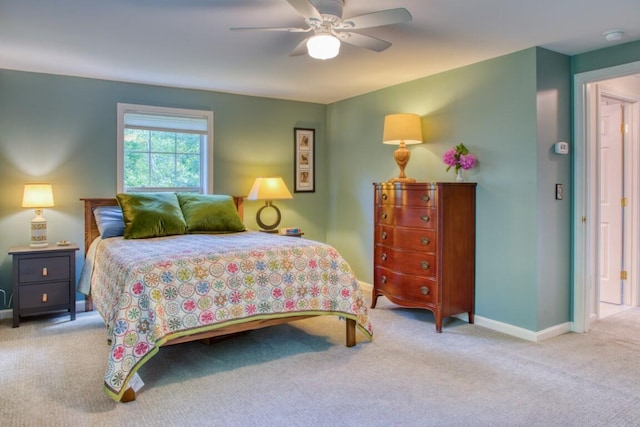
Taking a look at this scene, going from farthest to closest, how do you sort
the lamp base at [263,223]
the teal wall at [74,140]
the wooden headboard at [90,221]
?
the lamp base at [263,223]
the wooden headboard at [90,221]
the teal wall at [74,140]

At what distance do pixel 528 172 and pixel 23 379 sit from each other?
147 inches

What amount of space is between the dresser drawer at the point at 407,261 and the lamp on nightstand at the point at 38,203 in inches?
119

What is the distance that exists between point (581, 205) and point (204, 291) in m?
3.03

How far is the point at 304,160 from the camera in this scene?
560 centimetres

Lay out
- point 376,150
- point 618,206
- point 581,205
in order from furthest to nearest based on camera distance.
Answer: point 376,150 → point 618,206 → point 581,205

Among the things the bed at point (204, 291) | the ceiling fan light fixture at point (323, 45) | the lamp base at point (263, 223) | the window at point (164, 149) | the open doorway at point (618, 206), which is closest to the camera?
the bed at point (204, 291)

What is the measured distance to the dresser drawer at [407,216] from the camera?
3.67 meters

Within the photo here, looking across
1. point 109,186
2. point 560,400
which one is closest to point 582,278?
point 560,400

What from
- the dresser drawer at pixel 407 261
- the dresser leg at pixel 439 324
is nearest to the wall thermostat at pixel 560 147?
the dresser drawer at pixel 407 261

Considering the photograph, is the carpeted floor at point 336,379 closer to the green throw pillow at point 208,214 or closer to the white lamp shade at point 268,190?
the green throw pillow at point 208,214

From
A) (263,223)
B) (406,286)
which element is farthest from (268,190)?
(406,286)

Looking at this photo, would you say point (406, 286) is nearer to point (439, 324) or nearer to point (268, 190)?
point (439, 324)

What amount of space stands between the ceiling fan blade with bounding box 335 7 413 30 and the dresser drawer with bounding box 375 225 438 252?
1.81 meters

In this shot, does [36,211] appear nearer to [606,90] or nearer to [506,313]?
[506,313]
